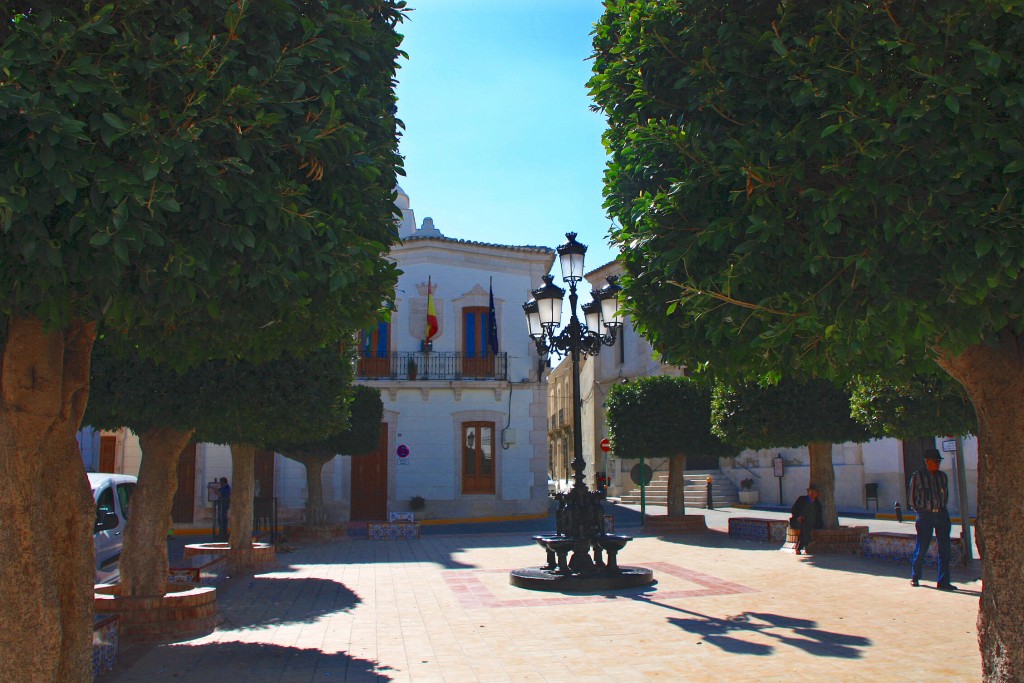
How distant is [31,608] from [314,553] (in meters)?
12.6

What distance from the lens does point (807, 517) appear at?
1505cm

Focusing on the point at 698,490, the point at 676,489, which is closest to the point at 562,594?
the point at 676,489

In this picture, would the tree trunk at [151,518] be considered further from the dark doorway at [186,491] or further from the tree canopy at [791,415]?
the dark doorway at [186,491]

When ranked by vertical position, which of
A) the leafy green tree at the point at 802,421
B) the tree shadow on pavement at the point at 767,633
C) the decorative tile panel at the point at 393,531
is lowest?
the decorative tile panel at the point at 393,531

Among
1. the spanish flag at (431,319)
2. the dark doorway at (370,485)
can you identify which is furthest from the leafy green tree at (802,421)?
the dark doorway at (370,485)

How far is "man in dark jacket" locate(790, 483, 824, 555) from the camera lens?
14906 mm

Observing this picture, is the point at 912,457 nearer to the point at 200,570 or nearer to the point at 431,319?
the point at 431,319

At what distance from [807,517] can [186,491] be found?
57.3 feet

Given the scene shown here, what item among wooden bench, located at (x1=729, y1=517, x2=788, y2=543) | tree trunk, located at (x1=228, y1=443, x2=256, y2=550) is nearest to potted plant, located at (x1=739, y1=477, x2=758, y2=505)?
wooden bench, located at (x1=729, y1=517, x2=788, y2=543)

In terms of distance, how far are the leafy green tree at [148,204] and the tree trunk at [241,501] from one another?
9170 millimetres

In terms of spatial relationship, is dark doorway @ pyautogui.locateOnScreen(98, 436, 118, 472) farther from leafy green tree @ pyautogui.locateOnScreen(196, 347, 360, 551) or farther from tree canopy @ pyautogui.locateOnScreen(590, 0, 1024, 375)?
tree canopy @ pyautogui.locateOnScreen(590, 0, 1024, 375)

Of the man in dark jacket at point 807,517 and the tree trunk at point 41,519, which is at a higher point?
the tree trunk at point 41,519

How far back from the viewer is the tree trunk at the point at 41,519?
480 cm

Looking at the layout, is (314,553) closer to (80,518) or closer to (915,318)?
(80,518)
